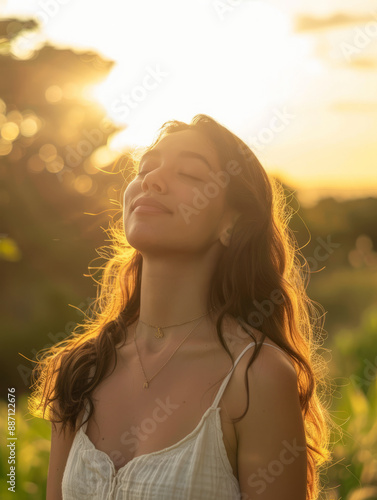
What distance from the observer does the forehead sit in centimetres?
261

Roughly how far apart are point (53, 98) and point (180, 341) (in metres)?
10.9

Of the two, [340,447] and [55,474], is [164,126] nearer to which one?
[55,474]

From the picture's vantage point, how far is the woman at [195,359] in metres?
2.15

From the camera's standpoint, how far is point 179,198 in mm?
2457

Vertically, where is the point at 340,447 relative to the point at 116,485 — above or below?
below

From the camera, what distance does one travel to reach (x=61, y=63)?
41.7 feet

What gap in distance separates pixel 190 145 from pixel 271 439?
1175 mm

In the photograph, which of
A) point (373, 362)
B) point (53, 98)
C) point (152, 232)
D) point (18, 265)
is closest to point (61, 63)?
point (53, 98)

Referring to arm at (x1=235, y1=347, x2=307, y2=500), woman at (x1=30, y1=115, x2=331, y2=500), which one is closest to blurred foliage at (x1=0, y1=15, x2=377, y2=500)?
woman at (x1=30, y1=115, x2=331, y2=500)

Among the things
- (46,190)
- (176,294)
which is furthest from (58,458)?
(46,190)

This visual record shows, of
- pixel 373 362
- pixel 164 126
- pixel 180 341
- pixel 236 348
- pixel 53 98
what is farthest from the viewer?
pixel 53 98

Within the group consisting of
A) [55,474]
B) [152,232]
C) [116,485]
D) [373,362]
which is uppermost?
[152,232]

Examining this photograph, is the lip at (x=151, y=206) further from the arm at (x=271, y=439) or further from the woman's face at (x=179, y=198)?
the arm at (x=271, y=439)

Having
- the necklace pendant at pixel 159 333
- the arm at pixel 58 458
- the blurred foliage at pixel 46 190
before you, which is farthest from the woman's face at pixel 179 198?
the blurred foliage at pixel 46 190
